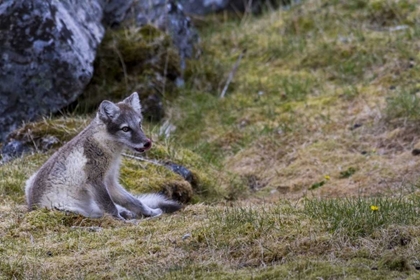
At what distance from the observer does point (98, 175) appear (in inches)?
323

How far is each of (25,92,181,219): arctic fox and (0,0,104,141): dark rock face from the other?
2.68 metres

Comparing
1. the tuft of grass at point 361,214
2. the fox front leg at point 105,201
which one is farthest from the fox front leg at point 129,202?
the tuft of grass at point 361,214

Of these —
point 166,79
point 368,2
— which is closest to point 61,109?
point 166,79

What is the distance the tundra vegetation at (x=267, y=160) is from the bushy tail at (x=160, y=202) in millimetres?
301

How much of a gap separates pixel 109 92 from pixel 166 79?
3.69ft

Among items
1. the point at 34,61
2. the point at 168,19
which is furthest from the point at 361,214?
the point at 168,19

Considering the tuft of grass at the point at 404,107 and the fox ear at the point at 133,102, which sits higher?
the fox ear at the point at 133,102

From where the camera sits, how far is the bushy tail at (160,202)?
8.38m

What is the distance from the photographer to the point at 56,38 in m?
11.0

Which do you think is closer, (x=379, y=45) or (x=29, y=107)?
(x=29, y=107)

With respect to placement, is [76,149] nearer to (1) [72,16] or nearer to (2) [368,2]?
(1) [72,16]

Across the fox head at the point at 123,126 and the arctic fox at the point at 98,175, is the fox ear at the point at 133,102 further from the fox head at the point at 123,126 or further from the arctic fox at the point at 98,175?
the fox head at the point at 123,126

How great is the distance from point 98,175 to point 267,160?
3.57 m

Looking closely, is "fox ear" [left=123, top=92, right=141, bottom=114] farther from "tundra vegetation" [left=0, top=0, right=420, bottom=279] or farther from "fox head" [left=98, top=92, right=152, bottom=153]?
"tundra vegetation" [left=0, top=0, right=420, bottom=279]
